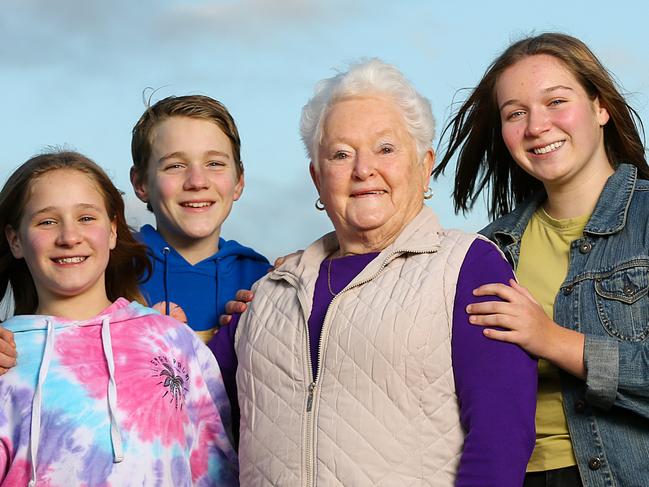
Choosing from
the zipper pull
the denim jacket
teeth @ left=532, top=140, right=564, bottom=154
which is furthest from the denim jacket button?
teeth @ left=532, top=140, right=564, bottom=154

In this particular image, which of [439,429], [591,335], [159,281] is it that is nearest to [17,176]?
[159,281]

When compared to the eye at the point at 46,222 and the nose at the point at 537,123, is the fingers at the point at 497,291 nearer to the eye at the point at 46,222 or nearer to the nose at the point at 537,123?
the nose at the point at 537,123

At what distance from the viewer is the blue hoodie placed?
180 inches

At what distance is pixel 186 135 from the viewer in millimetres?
4680

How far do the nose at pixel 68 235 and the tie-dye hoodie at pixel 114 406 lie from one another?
0.30 m

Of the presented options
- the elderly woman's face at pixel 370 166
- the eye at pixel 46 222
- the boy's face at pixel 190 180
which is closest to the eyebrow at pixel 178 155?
the boy's face at pixel 190 180

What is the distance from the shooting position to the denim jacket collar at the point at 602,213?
13.4ft

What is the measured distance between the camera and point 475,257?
354 centimetres

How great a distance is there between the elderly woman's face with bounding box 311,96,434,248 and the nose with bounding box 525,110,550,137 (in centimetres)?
63

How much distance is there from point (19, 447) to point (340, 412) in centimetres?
123

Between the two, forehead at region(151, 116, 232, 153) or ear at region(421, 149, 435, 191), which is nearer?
ear at region(421, 149, 435, 191)

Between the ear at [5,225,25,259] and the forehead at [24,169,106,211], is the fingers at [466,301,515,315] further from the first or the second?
the ear at [5,225,25,259]

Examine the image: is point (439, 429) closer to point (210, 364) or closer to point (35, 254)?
point (210, 364)

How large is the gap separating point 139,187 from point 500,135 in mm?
1760
